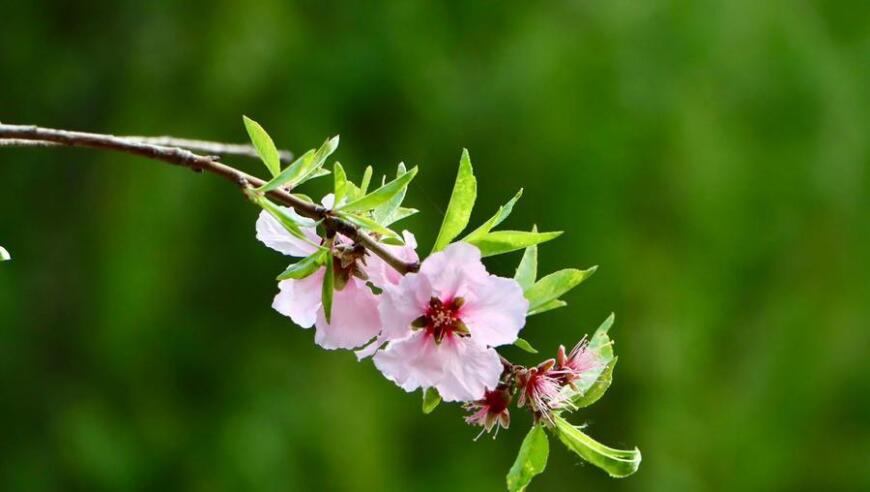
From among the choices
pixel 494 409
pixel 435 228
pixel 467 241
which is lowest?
pixel 435 228

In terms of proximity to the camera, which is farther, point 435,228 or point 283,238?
point 435,228

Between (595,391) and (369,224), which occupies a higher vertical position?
(369,224)

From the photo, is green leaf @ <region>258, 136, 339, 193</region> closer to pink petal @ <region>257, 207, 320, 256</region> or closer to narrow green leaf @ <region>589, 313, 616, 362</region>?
pink petal @ <region>257, 207, 320, 256</region>

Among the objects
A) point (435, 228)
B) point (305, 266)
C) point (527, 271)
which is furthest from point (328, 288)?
point (435, 228)

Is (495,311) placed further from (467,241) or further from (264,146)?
(264,146)

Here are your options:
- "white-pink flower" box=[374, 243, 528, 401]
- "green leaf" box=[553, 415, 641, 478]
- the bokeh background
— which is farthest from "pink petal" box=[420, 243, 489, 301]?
the bokeh background

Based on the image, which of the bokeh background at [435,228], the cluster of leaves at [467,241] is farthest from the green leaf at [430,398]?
the bokeh background at [435,228]

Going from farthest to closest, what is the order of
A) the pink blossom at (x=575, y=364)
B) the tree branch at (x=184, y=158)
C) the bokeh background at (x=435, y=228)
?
the bokeh background at (x=435, y=228), the pink blossom at (x=575, y=364), the tree branch at (x=184, y=158)

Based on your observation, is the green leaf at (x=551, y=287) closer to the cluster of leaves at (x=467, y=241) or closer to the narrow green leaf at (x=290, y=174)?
the cluster of leaves at (x=467, y=241)
